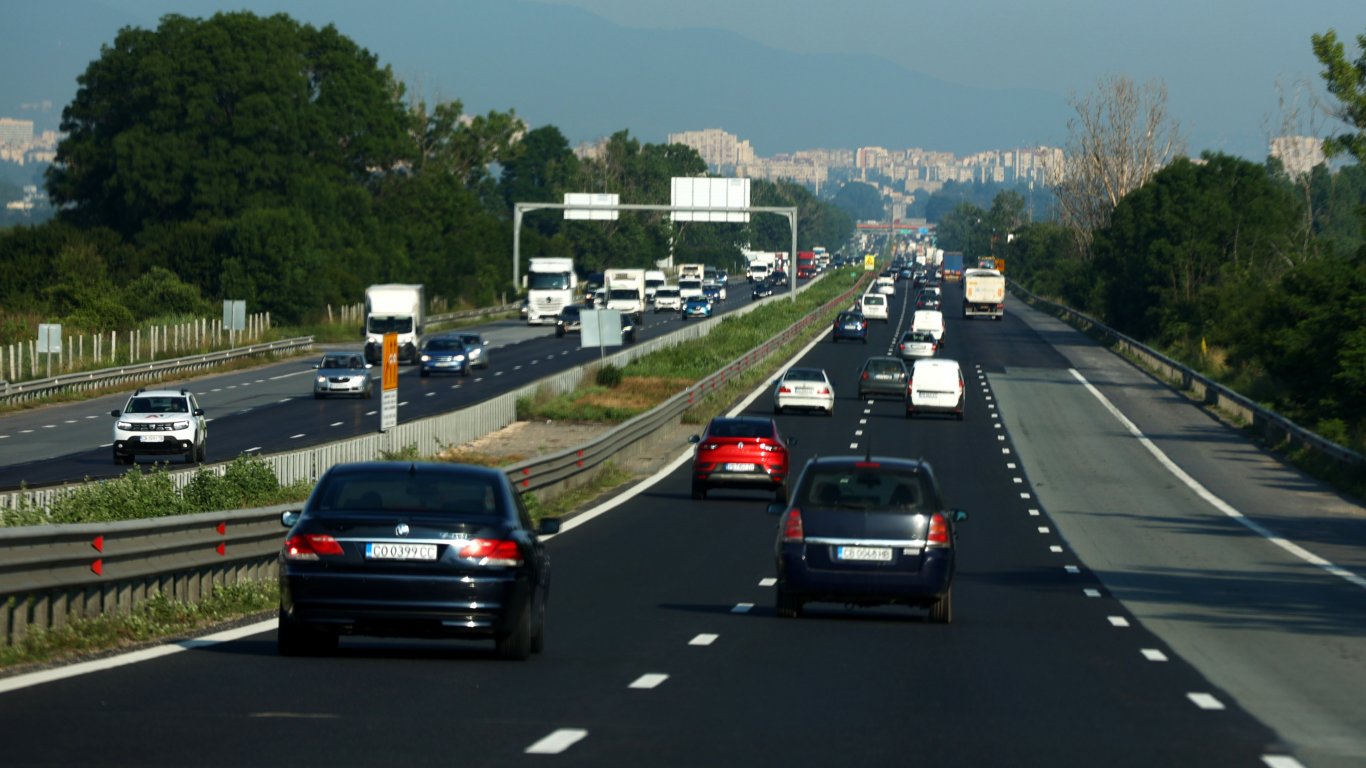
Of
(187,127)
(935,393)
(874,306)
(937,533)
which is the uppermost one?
(187,127)

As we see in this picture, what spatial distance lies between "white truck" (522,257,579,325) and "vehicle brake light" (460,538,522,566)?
9291cm

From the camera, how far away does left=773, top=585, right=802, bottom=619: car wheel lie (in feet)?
60.7

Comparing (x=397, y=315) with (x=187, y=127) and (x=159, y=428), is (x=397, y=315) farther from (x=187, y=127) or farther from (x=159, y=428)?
(x=187, y=127)

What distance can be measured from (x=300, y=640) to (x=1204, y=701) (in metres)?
5.95

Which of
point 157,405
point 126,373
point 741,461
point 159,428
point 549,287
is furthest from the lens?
point 549,287

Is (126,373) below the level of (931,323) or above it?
below

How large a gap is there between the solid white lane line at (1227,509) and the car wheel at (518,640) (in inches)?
522

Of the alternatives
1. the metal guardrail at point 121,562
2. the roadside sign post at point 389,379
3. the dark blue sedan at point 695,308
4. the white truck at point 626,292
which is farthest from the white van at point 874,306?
the metal guardrail at point 121,562

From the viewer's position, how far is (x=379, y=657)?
47.3ft

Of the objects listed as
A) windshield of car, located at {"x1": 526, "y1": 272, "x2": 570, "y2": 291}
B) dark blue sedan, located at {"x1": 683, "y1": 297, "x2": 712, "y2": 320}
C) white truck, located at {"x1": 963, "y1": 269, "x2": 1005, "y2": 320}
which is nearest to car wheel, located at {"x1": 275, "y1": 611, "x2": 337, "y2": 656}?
windshield of car, located at {"x1": 526, "y1": 272, "x2": 570, "y2": 291}

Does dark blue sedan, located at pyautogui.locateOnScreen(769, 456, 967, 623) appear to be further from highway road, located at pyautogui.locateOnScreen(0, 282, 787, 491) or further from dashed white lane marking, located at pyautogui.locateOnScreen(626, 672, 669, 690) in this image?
highway road, located at pyautogui.locateOnScreen(0, 282, 787, 491)

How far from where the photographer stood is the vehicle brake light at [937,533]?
58.4 ft

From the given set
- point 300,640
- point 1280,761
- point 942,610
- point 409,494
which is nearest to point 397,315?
point 942,610

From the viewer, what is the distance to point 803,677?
1398cm
